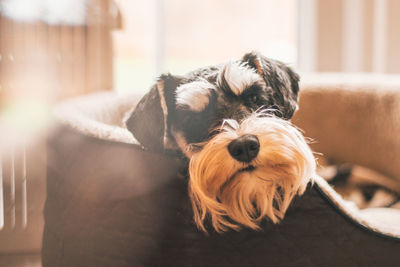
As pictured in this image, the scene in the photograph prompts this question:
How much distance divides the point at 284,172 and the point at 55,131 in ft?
2.53

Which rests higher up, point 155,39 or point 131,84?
point 155,39

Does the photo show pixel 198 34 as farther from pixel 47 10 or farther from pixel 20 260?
pixel 20 260

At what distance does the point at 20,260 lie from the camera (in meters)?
1.74

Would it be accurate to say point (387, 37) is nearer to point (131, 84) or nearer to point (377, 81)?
point (377, 81)

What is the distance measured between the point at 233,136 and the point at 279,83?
0.32m

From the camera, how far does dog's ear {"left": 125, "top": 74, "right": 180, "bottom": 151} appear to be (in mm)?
983

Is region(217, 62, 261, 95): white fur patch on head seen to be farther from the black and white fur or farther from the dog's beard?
the dog's beard

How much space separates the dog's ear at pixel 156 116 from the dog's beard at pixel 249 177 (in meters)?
0.15

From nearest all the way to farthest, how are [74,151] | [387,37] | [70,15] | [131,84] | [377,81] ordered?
[74,151]
[377,81]
[70,15]
[387,37]
[131,84]

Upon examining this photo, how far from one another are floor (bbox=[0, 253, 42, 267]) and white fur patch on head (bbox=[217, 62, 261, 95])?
1.32m

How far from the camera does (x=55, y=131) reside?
1184 mm

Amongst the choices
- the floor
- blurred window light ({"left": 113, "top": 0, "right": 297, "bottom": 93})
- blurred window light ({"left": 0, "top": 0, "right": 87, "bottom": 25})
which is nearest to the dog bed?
the floor

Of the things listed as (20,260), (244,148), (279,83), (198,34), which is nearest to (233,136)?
(244,148)

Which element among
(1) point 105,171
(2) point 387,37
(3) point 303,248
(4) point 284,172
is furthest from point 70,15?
(2) point 387,37
